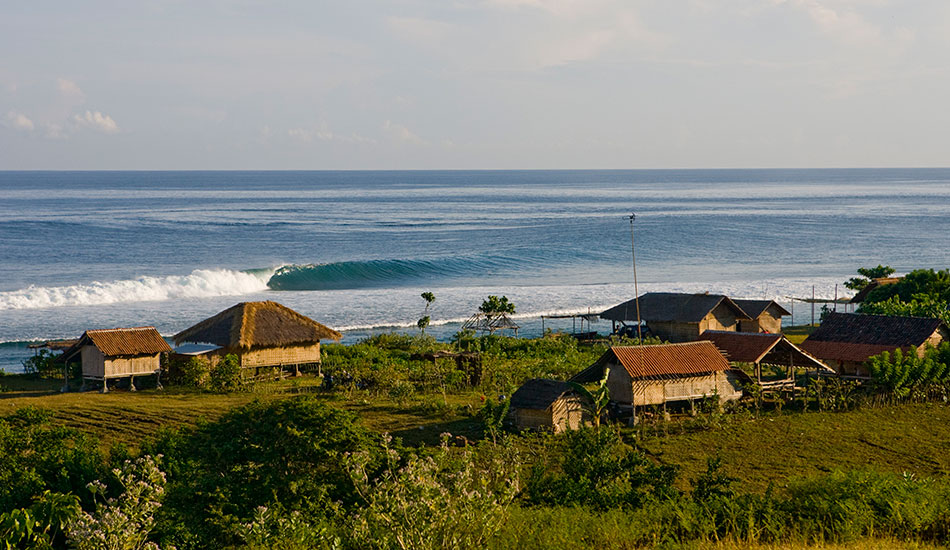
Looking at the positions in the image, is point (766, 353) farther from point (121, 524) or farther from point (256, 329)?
point (121, 524)

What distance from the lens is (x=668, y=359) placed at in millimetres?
23156

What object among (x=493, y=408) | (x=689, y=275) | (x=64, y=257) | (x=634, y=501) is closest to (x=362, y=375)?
(x=493, y=408)

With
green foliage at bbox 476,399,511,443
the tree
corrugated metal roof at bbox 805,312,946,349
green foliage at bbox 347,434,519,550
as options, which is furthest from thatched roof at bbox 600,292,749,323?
green foliage at bbox 347,434,519,550

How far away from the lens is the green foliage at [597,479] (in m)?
15.2

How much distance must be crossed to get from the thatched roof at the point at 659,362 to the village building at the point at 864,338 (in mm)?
4814

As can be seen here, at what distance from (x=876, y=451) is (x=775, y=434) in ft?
7.15

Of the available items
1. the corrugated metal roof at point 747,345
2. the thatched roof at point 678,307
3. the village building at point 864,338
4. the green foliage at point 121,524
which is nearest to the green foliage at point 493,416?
the corrugated metal roof at point 747,345

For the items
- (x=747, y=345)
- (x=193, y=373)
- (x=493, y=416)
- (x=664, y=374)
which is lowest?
(x=493, y=416)

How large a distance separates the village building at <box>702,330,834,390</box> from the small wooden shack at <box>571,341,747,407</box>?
1039 millimetres

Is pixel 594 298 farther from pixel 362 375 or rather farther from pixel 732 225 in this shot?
pixel 732 225

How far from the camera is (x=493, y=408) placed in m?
21.4

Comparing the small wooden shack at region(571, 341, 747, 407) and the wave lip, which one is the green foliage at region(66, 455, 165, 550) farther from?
the wave lip

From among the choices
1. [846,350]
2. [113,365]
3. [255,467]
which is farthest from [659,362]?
[113,365]

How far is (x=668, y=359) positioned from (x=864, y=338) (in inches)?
302
